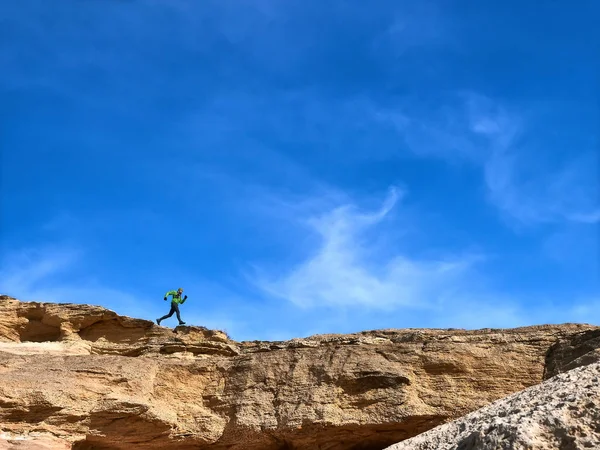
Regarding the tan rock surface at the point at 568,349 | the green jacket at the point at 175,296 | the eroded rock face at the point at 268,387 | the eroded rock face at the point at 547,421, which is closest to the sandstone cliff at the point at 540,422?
the eroded rock face at the point at 547,421

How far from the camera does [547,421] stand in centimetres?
556

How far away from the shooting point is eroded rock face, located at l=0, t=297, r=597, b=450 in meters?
15.2

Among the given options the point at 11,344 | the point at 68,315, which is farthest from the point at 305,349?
the point at 11,344

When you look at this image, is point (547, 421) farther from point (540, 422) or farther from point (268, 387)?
point (268, 387)

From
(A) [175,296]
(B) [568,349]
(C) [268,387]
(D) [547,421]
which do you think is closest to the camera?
(D) [547,421]

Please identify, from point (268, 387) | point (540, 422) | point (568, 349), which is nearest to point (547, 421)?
point (540, 422)

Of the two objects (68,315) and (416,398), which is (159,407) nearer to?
(68,315)

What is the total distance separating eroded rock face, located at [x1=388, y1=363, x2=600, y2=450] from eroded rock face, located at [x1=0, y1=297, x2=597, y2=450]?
8.74 m

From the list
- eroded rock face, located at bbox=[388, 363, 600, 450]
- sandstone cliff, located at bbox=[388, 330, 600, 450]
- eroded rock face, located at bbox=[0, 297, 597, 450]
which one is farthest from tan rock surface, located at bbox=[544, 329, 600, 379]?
eroded rock face, located at bbox=[388, 363, 600, 450]

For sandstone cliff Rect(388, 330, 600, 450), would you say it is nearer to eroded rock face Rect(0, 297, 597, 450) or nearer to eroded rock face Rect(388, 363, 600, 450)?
eroded rock face Rect(388, 363, 600, 450)

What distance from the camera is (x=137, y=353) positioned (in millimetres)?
17547

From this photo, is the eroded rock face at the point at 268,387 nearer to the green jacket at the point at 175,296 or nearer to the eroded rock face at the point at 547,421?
the green jacket at the point at 175,296

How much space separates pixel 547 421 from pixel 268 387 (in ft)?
36.7

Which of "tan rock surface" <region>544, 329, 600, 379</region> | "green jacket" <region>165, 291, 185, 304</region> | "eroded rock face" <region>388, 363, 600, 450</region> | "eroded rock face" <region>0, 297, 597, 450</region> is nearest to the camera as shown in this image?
"eroded rock face" <region>388, 363, 600, 450</region>
